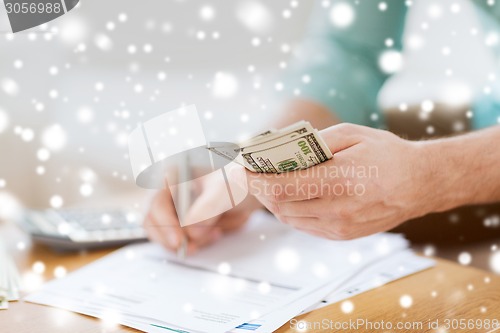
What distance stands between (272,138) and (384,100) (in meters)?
0.57

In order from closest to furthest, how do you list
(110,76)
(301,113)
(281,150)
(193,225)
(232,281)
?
1. (281,150)
2. (232,281)
3. (193,225)
4. (301,113)
5. (110,76)

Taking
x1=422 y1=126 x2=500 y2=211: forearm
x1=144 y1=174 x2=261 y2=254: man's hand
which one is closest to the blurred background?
x1=144 y1=174 x2=261 y2=254: man's hand

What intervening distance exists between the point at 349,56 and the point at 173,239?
0.54m

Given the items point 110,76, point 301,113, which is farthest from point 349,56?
point 110,76

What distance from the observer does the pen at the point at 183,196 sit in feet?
2.41

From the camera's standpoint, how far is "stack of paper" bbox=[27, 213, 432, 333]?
53 cm

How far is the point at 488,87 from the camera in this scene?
944mm

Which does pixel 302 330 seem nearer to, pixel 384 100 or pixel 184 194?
pixel 184 194

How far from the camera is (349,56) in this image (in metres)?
1.03

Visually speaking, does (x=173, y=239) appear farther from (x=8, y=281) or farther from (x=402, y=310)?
(x=402, y=310)

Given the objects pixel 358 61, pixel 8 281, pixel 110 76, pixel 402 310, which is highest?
pixel 110 76

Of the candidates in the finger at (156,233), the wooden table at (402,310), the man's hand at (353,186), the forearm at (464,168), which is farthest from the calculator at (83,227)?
the forearm at (464,168)

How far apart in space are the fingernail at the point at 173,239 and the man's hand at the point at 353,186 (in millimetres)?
191

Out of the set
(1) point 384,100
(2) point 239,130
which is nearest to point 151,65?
(2) point 239,130
